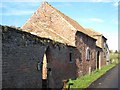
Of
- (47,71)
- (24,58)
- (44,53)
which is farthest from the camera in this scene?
(47,71)

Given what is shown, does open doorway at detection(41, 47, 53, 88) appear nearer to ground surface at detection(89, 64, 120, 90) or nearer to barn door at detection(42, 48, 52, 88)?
barn door at detection(42, 48, 52, 88)

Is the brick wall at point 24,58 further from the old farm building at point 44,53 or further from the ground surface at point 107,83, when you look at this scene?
the ground surface at point 107,83

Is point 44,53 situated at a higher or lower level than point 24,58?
A: higher

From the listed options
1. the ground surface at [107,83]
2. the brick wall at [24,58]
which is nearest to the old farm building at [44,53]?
the brick wall at [24,58]

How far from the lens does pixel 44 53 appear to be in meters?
15.1

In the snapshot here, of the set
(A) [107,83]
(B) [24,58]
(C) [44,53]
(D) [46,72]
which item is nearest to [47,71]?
(D) [46,72]

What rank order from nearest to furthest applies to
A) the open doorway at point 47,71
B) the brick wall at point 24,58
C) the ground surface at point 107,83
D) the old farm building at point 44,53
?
1. the brick wall at point 24,58
2. the old farm building at point 44,53
3. the open doorway at point 47,71
4. the ground surface at point 107,83

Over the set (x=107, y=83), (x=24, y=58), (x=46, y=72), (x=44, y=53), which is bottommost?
(x=107, y=83)

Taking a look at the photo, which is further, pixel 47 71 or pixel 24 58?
pixel 47 71

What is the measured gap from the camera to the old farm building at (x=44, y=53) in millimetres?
10868

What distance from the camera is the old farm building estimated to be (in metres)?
10.9

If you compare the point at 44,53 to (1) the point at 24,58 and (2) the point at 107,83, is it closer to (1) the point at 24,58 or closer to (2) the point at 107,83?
(1) the point at 24,58

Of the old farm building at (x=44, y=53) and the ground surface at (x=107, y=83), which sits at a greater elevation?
the old farm building at (x=44, y=53)

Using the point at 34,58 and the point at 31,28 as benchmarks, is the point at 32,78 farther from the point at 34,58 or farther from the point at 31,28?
the point at 31,28
